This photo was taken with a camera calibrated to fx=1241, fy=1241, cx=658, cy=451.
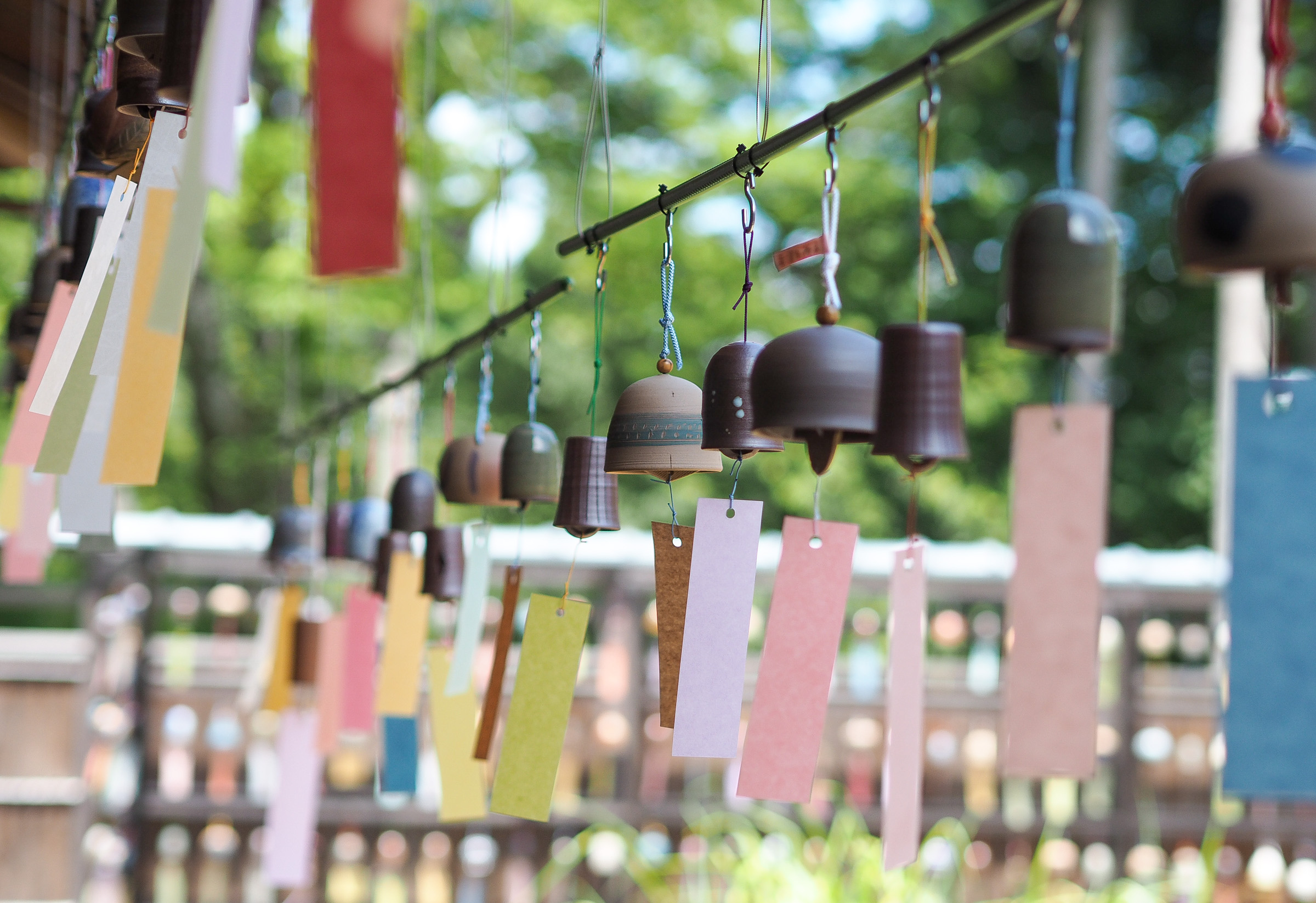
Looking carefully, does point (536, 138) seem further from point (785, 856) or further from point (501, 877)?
point (785, 856)

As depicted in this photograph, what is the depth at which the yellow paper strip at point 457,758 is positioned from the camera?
1506 mm

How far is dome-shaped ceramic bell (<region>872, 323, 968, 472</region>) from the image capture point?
2.67ft

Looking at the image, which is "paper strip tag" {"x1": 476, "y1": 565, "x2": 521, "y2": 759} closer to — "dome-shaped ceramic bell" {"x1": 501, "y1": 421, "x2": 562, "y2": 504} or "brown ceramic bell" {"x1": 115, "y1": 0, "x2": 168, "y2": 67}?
"dome-shaped ceramic bell" {"x1": 501, "y1": 421, "x2": 562, "y2": 504}

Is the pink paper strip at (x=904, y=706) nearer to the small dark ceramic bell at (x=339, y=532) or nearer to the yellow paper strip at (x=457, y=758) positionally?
the yellow paper strip at (x=457, y=758)

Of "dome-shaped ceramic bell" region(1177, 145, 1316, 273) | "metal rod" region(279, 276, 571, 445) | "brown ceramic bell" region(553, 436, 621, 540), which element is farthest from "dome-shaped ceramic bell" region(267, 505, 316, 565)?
"dome-shaped ceramic bell" region(1177, 145, 1316, 273)

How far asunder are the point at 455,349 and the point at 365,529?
65 cm

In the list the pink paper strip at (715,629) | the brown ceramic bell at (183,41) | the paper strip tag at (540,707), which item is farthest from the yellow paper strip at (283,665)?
the brown ceramic bell at (183,41)

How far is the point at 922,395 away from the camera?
816mm

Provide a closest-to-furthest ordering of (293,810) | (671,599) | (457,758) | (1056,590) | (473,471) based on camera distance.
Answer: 1. (1056,590)
2. (671,599)
3. (457,758)
4. (473,471)
5. (293,810)

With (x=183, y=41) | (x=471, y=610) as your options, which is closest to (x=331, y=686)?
(x=471, y=610)

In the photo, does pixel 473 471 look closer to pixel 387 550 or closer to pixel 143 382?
pixel 387 550

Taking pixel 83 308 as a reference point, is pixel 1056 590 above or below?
below

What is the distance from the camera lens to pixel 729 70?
6.44 metres

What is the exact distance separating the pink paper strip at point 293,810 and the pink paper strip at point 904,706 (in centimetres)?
137
